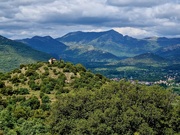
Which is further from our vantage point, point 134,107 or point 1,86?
point 1,86

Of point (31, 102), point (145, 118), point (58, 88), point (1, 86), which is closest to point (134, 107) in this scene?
point (145, 118)

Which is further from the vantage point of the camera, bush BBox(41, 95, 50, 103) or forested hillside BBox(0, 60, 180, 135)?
bush BBox(41, 95, 50, 103)

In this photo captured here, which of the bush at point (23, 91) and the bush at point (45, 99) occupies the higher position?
the bush at point (23, 91)

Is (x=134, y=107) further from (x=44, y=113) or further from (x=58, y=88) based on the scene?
(x=58, y=88)

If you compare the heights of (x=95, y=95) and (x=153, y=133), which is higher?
(x=95, y=95)

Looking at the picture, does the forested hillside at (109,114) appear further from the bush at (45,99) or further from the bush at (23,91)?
the bush at (23,91)

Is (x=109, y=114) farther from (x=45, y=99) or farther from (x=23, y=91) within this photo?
(x=23, y=91)

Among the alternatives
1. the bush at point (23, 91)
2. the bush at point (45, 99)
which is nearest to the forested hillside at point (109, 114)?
the bush at point (45, 99)

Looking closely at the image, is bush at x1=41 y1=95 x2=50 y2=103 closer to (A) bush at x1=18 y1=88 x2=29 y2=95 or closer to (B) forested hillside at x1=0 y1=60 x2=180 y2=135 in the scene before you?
(A) bush at x1=18 y1=88 x2=29 y2=95

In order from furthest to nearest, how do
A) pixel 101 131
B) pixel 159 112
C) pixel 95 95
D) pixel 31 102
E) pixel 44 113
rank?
pixel 31 102 < pixel 44 113 < pixel 95 95 < pixel 159 112 < pixel 101 131

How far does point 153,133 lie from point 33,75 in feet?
151

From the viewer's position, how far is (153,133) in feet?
135

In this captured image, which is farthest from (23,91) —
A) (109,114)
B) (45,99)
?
(109,114)

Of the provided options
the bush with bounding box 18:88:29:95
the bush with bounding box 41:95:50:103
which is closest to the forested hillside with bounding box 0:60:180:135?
the bush with bounding box 41:95:50:103
